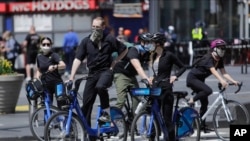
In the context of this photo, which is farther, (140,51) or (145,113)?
(140,51)

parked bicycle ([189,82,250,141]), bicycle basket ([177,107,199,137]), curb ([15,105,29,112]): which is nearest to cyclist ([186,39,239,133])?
parked bicycle ([189,82,250,141])

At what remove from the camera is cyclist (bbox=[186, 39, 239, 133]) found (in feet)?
41.1

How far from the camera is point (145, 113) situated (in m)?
10.8

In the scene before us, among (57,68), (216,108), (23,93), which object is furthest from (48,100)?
(23,93)

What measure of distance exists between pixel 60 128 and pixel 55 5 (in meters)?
21.6

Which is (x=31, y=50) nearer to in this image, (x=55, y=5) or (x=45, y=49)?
(x=55, y=5)

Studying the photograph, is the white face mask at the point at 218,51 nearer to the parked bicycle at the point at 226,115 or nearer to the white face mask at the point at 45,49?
the parked bicycle at the point at 226,115

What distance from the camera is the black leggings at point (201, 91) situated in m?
12.8

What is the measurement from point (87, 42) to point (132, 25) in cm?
2275

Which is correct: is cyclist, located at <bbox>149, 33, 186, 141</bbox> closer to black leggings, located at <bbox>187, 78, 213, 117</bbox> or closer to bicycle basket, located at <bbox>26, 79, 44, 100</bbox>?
black leggings, located at <bbox>187, 78, 213, 117</bbox>

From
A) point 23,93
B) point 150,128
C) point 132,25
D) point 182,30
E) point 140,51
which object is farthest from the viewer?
point 182,30

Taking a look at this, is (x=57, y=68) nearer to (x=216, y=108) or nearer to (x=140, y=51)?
(x=140, y=51)

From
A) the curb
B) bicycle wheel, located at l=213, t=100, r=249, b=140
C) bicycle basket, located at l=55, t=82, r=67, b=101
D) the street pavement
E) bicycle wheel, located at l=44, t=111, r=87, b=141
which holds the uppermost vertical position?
bicycle basket, located at l=55, t=82, r=67, b=101

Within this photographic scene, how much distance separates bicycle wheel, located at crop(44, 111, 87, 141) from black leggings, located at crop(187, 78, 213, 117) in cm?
275
